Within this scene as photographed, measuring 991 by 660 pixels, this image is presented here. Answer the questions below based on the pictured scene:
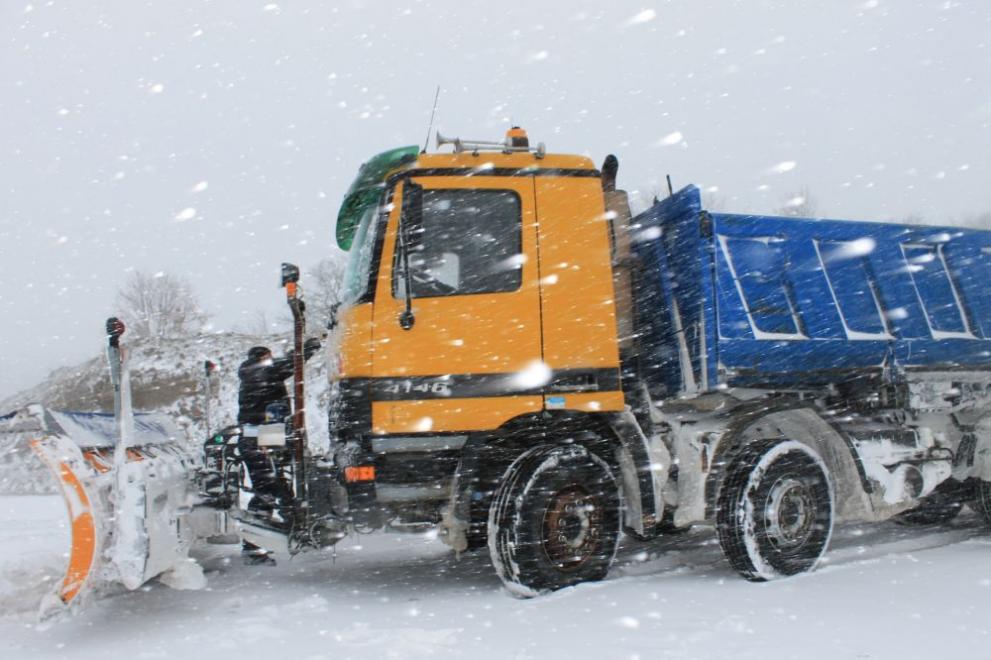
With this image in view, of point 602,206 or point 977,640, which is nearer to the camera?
point 977,640

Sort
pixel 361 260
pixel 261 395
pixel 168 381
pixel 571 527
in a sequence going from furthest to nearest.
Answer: pixel 168 381, pixel 261 395, pixel 361 260, pixel 571 527

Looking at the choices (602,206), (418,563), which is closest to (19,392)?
(418,563)

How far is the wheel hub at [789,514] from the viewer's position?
552 centimetres

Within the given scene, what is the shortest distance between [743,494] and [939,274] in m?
2.66

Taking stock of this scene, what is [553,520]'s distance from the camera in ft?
16.9

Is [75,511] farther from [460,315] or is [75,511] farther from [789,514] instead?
[789,514]

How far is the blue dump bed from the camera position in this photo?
18.0 feet

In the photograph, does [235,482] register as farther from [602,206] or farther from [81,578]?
[602,206]

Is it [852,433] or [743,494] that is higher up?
[852,433]

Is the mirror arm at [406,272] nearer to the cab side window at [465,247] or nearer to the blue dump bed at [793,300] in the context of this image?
the cab side window at [465,247]

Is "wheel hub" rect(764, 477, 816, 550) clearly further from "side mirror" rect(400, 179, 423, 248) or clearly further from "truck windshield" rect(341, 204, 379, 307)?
"truck windshield" rect(341, 204, 379, 307)

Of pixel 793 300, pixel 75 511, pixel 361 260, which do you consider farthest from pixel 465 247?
pixel 75 511

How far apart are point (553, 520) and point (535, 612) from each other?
64 centimetres

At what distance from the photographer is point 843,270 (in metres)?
6.04
